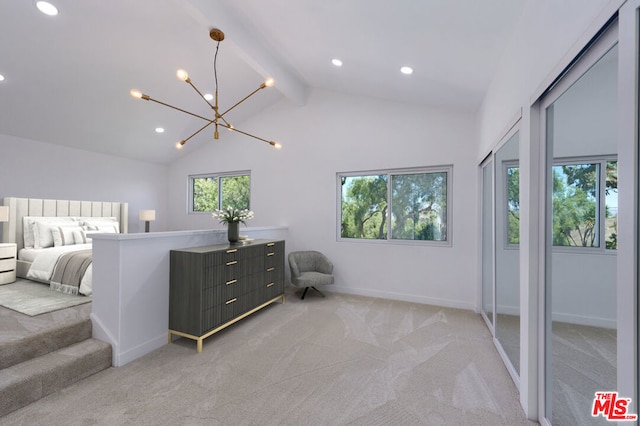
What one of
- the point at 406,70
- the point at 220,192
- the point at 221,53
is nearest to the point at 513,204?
the point at 406,70

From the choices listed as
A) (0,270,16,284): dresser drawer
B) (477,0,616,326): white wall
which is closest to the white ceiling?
(477,0,616,326): white wall

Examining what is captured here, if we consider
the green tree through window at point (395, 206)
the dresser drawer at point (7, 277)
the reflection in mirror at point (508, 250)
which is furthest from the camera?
the green tree through window at point (395, 206)

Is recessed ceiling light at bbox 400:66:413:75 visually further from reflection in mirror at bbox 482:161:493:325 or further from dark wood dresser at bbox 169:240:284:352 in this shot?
dark wood dresser at bbox 169:240:284:352

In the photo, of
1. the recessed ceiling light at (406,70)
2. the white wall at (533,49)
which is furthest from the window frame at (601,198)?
the recessed ceiling light at (406,70)

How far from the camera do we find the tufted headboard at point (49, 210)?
418cm

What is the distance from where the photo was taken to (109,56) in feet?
11.1

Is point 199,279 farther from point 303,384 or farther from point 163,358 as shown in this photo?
point 303,384

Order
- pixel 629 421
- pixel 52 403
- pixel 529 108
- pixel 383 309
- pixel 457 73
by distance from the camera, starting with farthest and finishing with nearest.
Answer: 1. pixel 383 309
2. pixel 457 73
3. pixel 52 403
4. pixel 529 108
5. pixel 629 421

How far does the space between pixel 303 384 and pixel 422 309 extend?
2.33 meters

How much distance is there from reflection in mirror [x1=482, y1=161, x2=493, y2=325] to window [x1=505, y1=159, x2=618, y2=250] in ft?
5.24

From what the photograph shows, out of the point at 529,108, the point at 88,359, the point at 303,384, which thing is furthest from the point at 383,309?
the point at 88,359

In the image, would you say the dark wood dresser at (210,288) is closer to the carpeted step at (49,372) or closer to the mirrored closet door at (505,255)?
the carpeted step at (49,372)

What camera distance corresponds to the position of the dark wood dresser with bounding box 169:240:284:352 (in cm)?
281

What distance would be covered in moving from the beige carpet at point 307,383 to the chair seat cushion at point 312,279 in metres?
0.89
